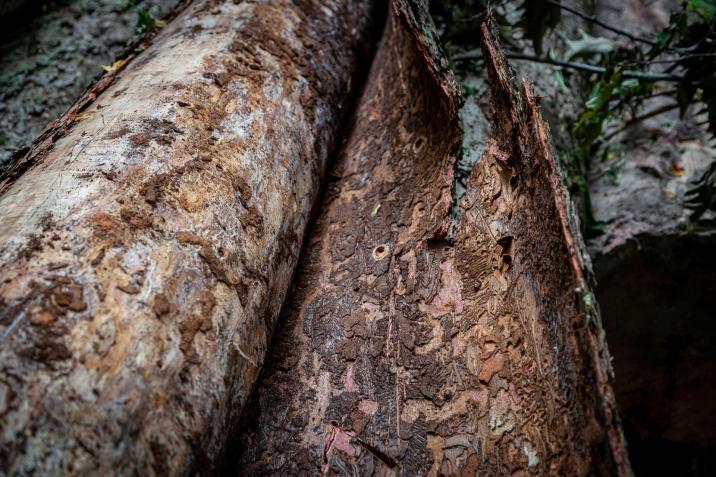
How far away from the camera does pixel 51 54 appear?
66.4 inches

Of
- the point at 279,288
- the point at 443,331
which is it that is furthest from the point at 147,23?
the point at 443,331

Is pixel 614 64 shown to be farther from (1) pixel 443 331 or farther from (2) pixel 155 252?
(2) pixel 155 252

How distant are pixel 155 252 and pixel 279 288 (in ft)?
1.01

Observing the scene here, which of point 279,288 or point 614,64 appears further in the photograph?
point 614,64

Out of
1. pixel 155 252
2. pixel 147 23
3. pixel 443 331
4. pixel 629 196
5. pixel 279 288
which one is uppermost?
pixel 147 23

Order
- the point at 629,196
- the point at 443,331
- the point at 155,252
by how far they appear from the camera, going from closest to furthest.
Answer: the point at 155,252, the point at 443,331, the point at 629,196

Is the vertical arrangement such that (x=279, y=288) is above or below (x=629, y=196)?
above

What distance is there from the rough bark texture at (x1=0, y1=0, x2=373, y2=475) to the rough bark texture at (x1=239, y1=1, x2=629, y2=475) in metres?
0.12

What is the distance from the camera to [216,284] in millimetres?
868

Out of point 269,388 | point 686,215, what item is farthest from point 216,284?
point 686,215

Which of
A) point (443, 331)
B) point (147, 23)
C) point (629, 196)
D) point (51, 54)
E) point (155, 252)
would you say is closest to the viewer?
point (155, 252)

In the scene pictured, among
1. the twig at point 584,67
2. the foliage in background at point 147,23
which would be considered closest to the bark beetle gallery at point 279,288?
the foliage in background at point 147,23

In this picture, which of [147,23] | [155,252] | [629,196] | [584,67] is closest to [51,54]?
[147,23]

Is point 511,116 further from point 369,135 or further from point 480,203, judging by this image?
point 369,135
